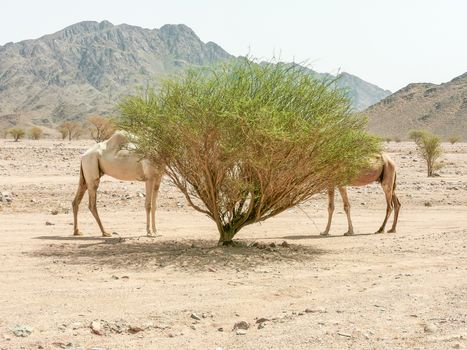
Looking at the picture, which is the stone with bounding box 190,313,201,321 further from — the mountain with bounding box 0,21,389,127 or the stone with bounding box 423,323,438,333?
the mountain with bounding box 0,21,389,127

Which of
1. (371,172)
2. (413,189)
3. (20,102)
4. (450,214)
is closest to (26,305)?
(371,172)

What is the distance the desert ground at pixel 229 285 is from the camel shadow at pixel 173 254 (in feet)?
0.10

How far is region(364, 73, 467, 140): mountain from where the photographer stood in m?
95.8

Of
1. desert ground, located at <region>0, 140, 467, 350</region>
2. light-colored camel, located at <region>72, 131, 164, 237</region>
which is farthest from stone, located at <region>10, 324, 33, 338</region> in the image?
light-colored camel, located at <region>72, 131, 164, 237</region>

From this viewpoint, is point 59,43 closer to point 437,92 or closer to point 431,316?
point 437,92

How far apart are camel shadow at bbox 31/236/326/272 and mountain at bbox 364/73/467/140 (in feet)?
279

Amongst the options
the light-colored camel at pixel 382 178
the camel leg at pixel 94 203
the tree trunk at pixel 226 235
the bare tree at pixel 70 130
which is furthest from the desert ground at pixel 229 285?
the bare tree at pixel 70 130

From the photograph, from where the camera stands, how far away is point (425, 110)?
104375 millimetres

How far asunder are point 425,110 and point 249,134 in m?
101

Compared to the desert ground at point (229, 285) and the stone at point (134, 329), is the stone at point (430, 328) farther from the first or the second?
the stone at point (134, 329)

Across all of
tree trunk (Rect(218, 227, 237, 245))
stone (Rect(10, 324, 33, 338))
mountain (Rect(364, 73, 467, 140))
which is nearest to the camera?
stone (Rect(10, 324, 33, 338))

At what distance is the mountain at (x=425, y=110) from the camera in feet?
314

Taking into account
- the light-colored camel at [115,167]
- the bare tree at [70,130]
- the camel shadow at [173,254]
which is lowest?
the camel shadow at [173,254]

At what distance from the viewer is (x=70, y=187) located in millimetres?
19078
